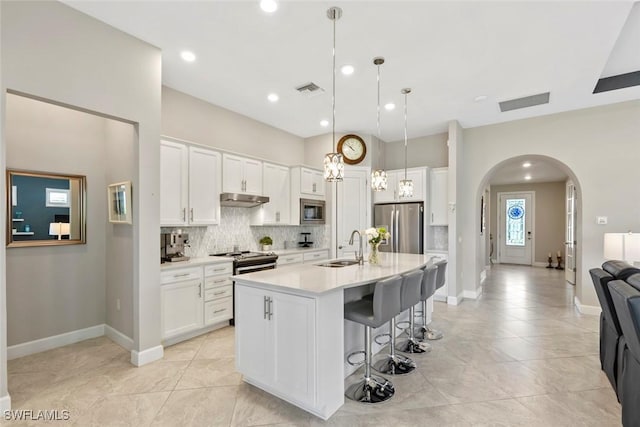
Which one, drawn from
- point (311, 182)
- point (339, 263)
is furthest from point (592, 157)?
point (311, 182)

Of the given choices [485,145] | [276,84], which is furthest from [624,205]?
[276,84]

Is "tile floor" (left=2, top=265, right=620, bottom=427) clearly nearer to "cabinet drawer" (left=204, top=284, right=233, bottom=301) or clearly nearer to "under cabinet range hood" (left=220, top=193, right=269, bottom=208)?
"cabinet drawer" (left=204, top=284, right=233, bottom=301)

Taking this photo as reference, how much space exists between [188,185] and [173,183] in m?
0.20

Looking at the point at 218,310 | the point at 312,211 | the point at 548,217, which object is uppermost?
the point at 312,211

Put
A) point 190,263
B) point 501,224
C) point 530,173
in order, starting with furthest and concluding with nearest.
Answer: point 501,224, point 530,173, point 190,263

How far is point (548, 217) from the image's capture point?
9680mm

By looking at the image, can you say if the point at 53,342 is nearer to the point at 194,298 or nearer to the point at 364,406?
the point at 194,298

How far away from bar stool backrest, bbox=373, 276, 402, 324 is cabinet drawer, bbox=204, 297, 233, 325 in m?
2.33

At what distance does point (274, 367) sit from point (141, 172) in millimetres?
2258

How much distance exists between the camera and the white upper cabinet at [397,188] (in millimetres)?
5645

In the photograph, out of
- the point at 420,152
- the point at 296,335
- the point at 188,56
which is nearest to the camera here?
the point at 296,335

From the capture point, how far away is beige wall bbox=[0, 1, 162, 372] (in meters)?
2.34

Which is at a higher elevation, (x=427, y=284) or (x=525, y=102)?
(x=525, y=102)

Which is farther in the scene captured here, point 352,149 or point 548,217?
point 548,217
